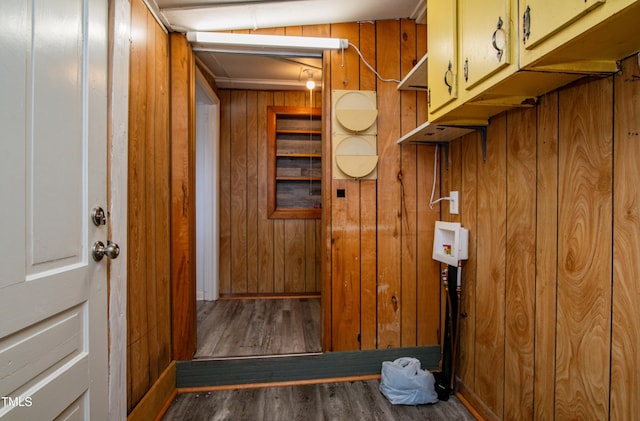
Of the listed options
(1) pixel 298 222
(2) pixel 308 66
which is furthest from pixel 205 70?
(1) pixel 298 222

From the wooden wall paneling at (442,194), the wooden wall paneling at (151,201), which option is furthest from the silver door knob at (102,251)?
the wooden wall paneling at (442,194)

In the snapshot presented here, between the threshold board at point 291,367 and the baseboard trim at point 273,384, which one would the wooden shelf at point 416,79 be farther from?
the baseboard trim at point 273,384

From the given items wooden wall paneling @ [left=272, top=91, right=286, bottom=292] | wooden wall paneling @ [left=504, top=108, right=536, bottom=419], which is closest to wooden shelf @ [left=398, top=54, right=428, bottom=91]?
wooden wall paneling @ [left=504, top=108, right=536, bottom=419]

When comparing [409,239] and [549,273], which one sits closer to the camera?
[549,273]

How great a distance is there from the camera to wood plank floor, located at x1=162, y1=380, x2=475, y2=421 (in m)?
1.57

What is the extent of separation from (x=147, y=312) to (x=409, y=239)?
1700 millimetres

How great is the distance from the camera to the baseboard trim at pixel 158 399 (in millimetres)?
1388

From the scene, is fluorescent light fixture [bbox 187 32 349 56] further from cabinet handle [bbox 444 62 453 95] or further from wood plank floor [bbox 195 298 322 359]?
wood plank floor [bbox 195 298 322 359]

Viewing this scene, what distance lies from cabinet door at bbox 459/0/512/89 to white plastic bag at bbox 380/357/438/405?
5.35 ft

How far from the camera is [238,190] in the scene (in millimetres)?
3172

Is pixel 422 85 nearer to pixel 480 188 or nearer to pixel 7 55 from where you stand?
pixel 480 188

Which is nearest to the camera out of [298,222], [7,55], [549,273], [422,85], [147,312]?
[7,55]

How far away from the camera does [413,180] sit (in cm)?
200

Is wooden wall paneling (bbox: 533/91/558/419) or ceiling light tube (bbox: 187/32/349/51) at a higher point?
ceiling light tube (bbox: 187/32/349/51)
